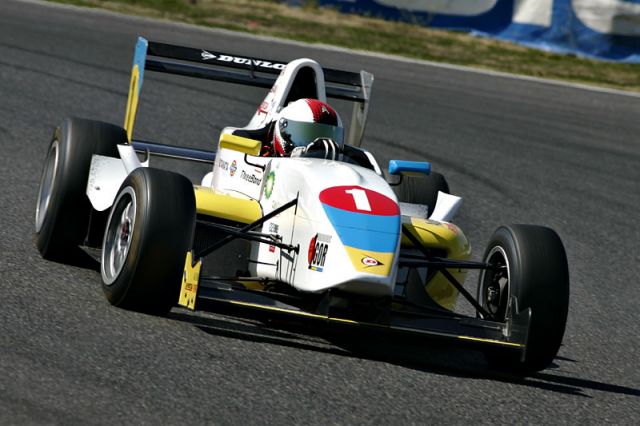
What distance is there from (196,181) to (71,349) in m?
5.20

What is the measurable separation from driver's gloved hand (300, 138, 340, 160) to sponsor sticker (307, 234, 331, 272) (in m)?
1.03

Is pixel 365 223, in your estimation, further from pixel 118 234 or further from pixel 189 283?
pixel 118 234

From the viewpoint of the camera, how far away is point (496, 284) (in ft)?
20.7

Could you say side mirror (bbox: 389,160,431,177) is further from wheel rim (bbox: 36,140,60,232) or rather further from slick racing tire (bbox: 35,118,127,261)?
wheel rim (bbox: 36,140,60,232)

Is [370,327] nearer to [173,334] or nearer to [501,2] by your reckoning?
[173,334]

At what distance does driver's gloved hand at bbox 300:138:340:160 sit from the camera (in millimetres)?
6496

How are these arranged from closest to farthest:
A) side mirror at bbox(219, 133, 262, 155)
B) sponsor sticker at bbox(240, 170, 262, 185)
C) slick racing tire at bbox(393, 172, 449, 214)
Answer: side mirror at bbox(219, 133, 262, 155)
sponsor sticker at bbox(240, 170, 262, 185)
slick racing tire at bbox(393, 172, 449, 214)

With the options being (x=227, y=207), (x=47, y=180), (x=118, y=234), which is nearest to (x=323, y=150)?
(x=227, y=207)

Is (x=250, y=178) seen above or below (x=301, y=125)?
below

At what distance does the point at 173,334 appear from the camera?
536cm

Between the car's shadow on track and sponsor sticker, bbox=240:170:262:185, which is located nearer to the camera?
the car's shadow on track

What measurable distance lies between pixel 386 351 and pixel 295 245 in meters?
0.70

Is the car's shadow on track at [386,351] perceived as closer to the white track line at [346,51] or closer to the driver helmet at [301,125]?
the driver helmet at [301,125]

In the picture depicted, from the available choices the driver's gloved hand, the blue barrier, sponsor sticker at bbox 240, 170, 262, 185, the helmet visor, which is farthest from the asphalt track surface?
the blue barrier
